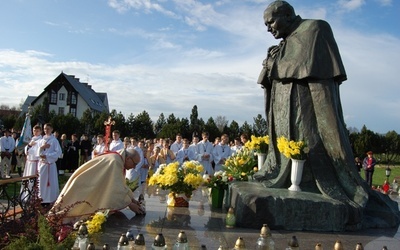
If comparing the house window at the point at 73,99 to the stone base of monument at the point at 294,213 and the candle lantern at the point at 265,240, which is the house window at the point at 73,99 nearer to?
the stone base of monument at the point at 294,213

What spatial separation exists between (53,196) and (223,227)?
6.50 meters

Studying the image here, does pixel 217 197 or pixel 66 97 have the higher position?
pixel 66 97

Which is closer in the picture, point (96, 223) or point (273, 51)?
point (96, 223)

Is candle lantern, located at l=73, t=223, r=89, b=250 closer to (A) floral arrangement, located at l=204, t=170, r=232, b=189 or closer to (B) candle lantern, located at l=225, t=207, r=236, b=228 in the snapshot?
(B) candle lantern, located at l=225, t=207, r=236, b=228

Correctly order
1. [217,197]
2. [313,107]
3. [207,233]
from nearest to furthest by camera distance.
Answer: [207,233] → [313,107] → [217,197]

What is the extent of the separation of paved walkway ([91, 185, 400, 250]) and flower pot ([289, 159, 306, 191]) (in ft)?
2.49

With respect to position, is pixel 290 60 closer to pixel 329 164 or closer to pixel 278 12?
pixel 278 12

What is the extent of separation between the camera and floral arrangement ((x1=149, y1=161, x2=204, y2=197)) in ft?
21.7

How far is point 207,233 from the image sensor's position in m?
5.33

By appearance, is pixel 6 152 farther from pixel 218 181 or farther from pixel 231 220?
pixel 231 220

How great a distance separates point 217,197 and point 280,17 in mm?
3187

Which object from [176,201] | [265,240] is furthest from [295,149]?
[176,201]

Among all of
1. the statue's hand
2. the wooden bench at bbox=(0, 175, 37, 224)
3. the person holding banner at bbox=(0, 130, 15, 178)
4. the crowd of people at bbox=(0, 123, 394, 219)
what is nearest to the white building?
the crowd of people at bbox=(0, 123, 394, 219)

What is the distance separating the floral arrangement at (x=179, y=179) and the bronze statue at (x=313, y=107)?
3.50 ft
